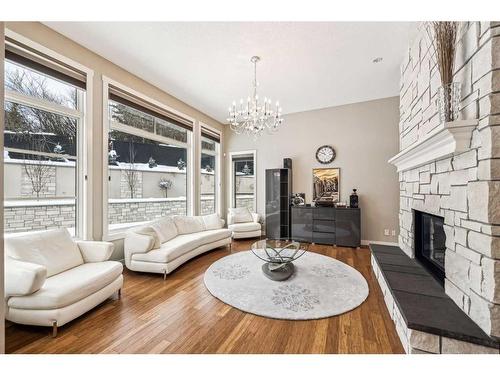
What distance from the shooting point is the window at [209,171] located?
5281 mm

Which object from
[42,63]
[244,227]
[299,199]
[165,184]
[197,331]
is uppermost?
[42,63]

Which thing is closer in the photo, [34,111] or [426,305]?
[426,305]

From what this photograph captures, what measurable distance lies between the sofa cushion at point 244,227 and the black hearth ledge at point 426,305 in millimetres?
2990

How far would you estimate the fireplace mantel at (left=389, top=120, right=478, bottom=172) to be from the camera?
1437 mm

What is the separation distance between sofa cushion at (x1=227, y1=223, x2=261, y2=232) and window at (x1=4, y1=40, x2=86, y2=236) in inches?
114

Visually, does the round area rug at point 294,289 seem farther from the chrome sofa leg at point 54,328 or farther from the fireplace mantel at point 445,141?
the fireplace mantel at point 445,141

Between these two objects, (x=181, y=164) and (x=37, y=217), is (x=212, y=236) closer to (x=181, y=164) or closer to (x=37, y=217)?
(x=181, y=164)

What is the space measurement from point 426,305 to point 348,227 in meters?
2.82

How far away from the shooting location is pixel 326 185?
4910 millimetres

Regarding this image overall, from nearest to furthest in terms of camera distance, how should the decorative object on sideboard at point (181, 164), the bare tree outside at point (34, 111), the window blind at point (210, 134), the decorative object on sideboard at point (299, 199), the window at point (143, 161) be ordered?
the bare tree outside at point (34, 111)
the window at point (143, 161)
the decorative object on sideboard at point (181, 164)
the decorative object on sideboard at point (299, 199)
the window blind at point (210, 134)

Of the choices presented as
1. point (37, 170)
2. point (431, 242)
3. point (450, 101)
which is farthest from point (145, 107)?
point (431, 242)

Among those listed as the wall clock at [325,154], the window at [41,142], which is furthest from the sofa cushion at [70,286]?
the wall clock at [325,154]

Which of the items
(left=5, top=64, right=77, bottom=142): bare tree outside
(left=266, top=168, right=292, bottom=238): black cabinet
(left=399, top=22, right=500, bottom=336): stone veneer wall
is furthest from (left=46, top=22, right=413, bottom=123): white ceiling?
(left=266, top=168, right=292, bottom=238): black cabinet
